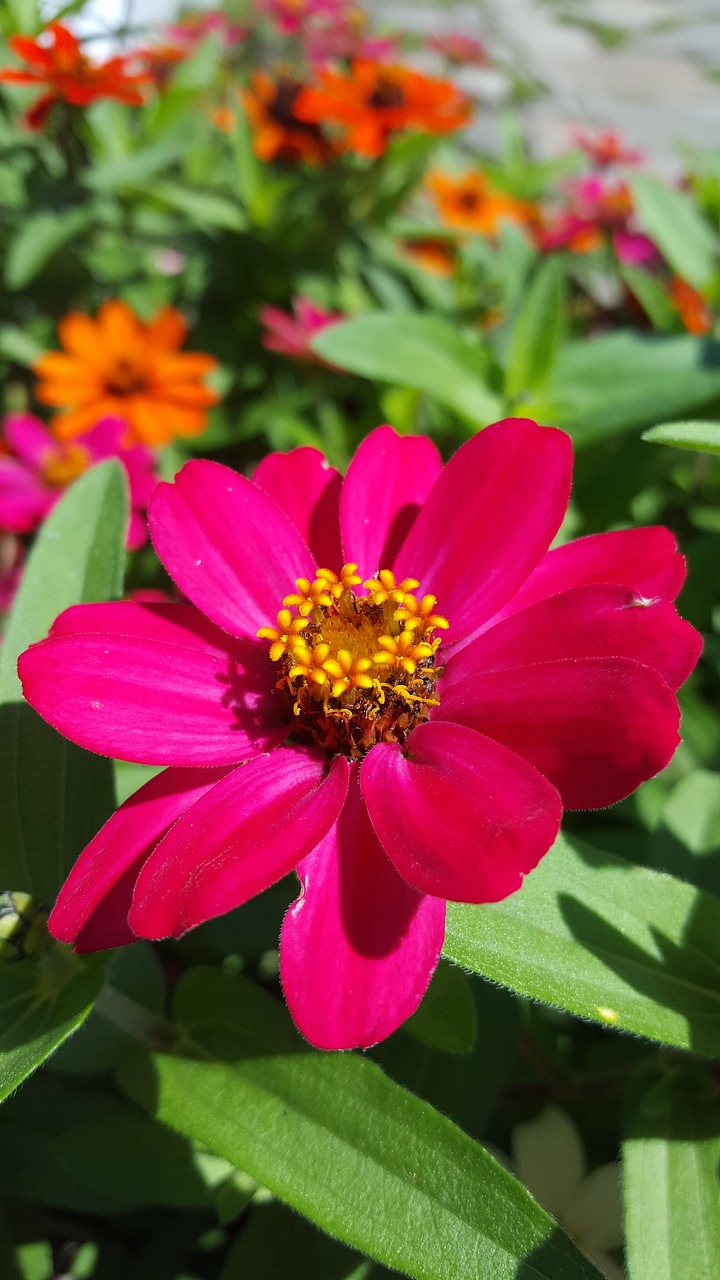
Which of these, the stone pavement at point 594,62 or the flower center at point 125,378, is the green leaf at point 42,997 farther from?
the stone pavement at point 594,62

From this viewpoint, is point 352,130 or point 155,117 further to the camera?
point 155,117

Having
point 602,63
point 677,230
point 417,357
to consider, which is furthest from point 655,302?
point 602,63

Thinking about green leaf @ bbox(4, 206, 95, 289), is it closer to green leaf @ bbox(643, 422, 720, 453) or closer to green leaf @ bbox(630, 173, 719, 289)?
green leaf @ bbox(630, 173, 719, 289)

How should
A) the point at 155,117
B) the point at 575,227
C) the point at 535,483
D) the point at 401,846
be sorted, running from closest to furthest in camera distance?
the point at 401,846 → the point at 535,483 → the point at 155,117 → the point at 575,227

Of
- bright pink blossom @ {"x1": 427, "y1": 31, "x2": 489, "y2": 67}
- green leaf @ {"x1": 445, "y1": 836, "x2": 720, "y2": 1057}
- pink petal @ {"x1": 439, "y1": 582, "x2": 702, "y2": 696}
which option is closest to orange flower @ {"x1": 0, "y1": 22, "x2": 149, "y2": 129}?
pink petal @ {"x1": 439, "y1": 582, "x2": 702, "y2": 696}

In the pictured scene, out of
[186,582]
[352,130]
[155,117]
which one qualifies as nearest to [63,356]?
[155,117]

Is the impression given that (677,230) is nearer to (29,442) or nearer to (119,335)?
(119,335)

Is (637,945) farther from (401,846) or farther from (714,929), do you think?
(401,846)
